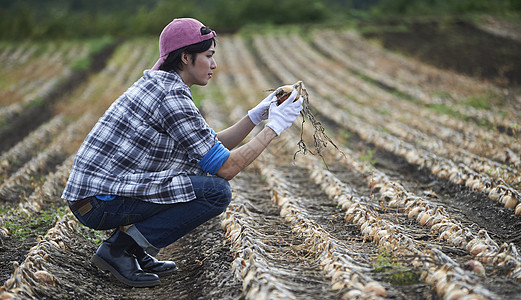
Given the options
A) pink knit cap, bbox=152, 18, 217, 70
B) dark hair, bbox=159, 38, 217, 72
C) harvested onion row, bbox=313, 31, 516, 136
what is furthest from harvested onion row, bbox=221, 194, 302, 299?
harvested onion row, bbox=313, 31, 516, 136

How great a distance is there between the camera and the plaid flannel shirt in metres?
2.95

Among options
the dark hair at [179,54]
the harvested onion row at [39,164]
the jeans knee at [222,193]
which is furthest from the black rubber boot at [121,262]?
the harvested onion row at [39,164]

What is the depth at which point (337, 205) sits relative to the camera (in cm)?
455

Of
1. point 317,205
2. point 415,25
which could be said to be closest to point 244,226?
point 317,205

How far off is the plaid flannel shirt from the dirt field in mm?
615

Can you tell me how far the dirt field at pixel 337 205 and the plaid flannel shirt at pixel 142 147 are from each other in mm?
615

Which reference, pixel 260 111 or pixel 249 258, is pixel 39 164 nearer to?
pixel 260 111

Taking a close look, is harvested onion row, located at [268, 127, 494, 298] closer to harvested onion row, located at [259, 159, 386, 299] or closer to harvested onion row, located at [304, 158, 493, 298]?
harvested onion row, located at [304, 158, 493, 298]

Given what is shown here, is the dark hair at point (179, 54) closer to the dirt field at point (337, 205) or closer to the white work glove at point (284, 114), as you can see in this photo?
the white work glove at point (284, 114)

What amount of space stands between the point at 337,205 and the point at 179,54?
88.5 inches

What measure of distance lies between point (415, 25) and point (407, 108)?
14128 mm

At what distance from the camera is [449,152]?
20.3 feet

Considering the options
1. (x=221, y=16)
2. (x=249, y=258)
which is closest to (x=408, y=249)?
(x=249, y=258)

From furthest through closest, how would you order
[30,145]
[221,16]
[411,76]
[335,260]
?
[221,16]
[411,76]
[30,145]
[335,260]
